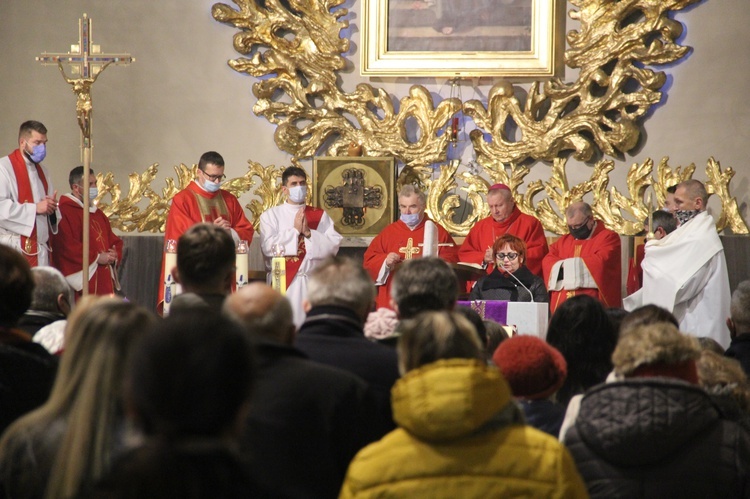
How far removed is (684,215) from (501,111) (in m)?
2.33

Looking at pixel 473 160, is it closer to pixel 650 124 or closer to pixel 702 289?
pixel 650 124

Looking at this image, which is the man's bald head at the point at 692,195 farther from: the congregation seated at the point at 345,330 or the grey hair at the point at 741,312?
the congregation seated at the point at 345,330

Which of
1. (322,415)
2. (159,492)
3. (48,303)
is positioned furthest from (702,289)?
(159,492)

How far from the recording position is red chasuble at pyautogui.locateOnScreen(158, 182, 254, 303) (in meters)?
10.2

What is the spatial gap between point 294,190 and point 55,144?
119 inches

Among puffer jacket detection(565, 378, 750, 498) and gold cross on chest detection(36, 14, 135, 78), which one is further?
gold cross on chest detection(36, 14, 135, 78)

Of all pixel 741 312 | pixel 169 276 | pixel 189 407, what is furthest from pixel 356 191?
pixel 189 407

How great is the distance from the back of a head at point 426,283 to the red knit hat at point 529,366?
0.43 m

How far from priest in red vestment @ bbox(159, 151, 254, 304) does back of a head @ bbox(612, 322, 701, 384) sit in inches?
282

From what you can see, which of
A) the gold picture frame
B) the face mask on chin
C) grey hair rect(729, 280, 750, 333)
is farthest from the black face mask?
grey hair rect(729, 280, 750, 333)

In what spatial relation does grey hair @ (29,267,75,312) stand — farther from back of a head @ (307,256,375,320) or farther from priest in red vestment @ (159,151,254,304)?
priest in red vestment @ (159,151,254,304)

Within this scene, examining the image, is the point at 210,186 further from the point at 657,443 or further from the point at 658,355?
the point at 657,443

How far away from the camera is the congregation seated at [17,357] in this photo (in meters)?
3.11

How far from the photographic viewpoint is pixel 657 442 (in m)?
3.01
